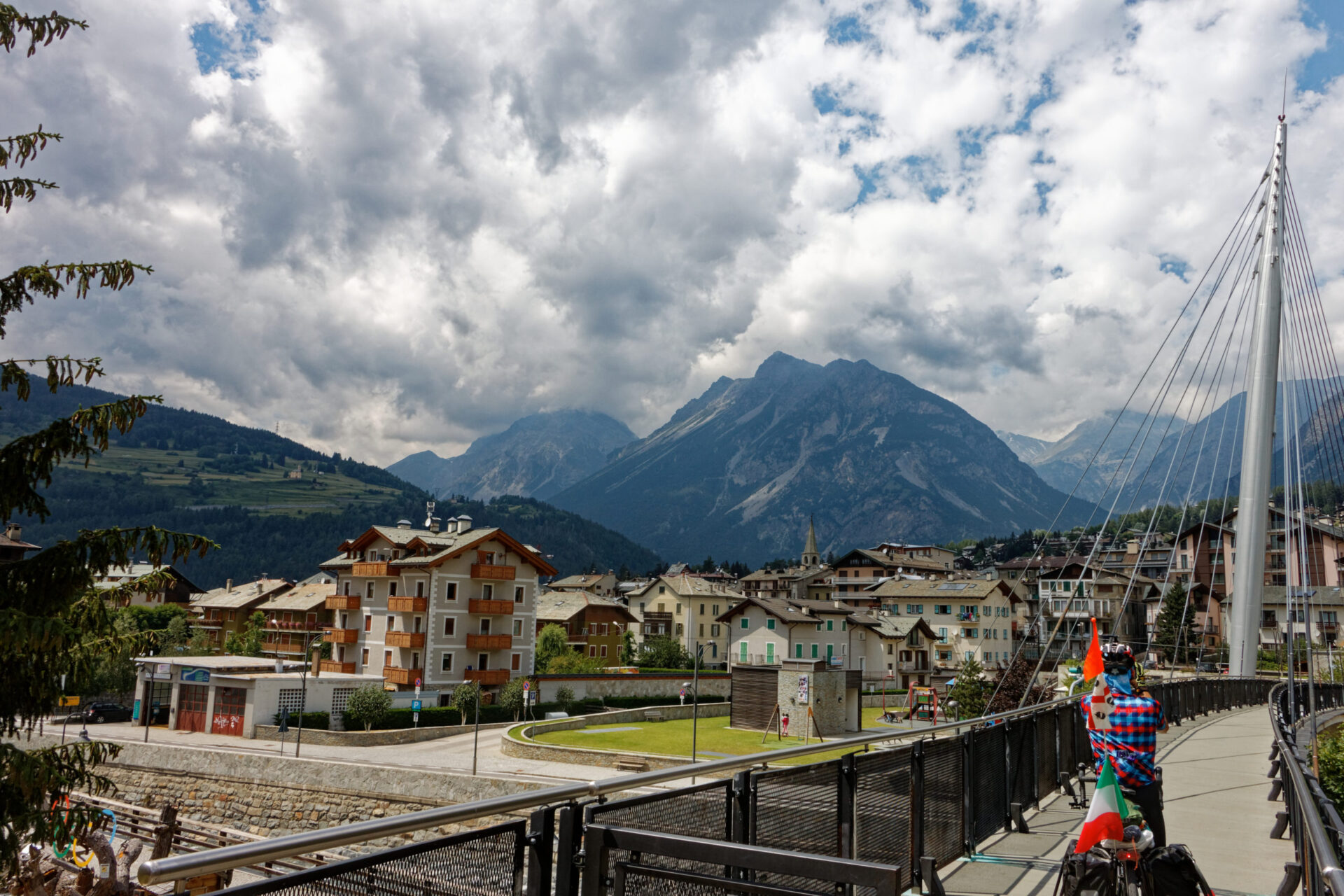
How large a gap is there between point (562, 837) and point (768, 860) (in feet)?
4.74

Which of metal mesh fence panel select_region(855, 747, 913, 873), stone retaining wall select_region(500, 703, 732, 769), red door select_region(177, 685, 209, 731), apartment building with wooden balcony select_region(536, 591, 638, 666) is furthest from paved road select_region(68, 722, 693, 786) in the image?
apartment building with wooden balcony select_region(536, 591, 638, 666)

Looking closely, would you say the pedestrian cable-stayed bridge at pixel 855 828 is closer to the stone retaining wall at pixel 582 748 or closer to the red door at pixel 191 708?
the stone retaining wall at pixel 582 748

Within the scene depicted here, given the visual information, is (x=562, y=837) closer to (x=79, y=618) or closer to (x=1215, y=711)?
(x=79, y=618)

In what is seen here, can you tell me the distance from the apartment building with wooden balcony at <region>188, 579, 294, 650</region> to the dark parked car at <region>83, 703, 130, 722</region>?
34.0 metres

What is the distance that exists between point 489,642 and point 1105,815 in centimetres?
6288

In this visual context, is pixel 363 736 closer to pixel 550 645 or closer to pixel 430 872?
pixel 550 645

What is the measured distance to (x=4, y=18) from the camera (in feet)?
43.3

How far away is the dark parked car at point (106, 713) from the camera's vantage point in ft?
198

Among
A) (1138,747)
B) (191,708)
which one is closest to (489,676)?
(191,708)

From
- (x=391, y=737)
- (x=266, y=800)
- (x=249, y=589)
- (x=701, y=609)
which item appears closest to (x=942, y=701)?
(x=391, y=737)

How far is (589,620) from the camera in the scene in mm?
92812

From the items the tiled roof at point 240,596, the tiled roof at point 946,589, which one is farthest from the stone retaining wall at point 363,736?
the tiled roof at point 946,589

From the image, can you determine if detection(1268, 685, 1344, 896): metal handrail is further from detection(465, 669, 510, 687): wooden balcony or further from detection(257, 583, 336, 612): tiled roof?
detection(257, 583, 336, 612): tiled roof

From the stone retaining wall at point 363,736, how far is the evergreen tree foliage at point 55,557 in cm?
3740
